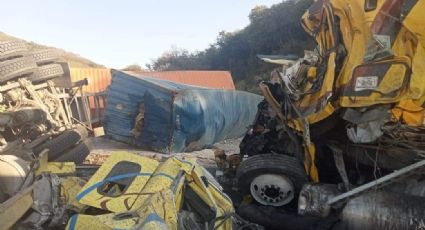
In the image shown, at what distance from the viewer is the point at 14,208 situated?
3701 millimetres

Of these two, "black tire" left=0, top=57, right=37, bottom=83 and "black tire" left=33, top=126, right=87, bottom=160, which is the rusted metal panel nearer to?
"black tire" left=33, top=126, right=87, bottom=160

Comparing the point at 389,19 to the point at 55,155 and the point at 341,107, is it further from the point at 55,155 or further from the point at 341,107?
the point at 55,155

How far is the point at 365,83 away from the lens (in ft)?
14.6

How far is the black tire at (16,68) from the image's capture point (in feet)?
20.5

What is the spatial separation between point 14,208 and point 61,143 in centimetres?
343

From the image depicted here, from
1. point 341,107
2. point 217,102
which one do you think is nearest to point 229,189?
point 341,107

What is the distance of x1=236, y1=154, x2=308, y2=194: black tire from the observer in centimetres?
552

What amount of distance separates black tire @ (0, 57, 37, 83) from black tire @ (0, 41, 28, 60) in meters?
0.07

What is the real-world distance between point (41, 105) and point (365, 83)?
4.72m

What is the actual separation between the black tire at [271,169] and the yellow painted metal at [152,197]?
1304 mm

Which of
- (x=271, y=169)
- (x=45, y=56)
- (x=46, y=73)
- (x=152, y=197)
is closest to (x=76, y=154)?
(x=46, y=73)

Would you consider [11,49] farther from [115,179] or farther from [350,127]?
[350,127]

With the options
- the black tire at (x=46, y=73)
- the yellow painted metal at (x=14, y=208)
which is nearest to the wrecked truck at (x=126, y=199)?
the yellow painted metal at (x=14, y=208)

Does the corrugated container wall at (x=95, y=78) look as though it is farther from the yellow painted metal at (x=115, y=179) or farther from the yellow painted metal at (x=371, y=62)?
the yellow painted metal at (x=115, y=179)
